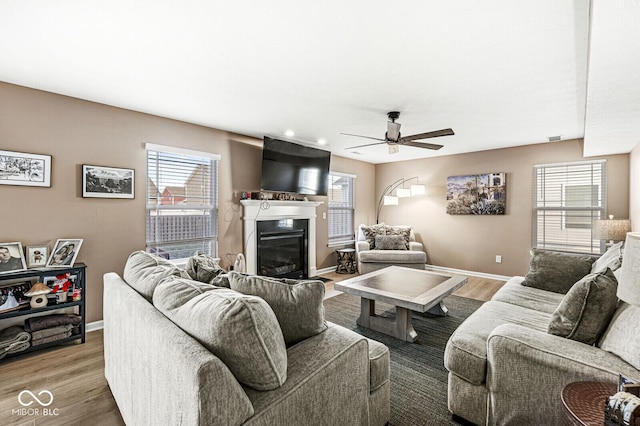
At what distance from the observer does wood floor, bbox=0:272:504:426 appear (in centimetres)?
181

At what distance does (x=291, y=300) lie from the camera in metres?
1.42

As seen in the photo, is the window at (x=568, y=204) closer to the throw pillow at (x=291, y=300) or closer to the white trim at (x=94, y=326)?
the throw pillow at (x=291, y=300)

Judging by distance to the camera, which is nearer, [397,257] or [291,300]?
[291,300]

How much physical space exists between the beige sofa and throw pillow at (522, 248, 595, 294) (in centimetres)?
224

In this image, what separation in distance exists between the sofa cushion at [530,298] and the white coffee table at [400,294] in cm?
44

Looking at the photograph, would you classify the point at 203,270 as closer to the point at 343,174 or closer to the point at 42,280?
the point at 42,280

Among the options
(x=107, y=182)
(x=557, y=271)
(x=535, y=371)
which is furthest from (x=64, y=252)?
(x=557, y=271)

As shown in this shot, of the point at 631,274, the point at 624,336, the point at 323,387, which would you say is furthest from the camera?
the point at 624,336

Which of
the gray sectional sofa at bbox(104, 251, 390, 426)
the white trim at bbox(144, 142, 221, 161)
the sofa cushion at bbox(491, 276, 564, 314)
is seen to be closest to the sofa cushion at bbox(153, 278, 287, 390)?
the gray sectional sofa at bbox(104, 251, 390, 426)

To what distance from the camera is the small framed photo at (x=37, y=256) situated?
8.77ft

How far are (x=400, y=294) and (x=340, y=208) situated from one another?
11.6 ft

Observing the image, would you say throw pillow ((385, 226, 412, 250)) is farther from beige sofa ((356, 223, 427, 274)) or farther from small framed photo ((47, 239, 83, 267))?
small framed photo ((47, 239, 83, 267))

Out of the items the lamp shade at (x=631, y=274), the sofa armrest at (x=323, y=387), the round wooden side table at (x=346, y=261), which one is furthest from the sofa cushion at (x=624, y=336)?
the round wooden side table at (x=346, y=261)

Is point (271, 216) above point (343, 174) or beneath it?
beneath
